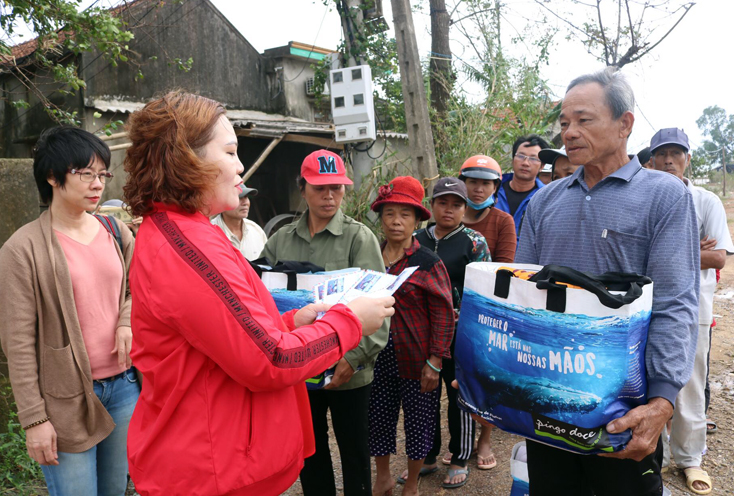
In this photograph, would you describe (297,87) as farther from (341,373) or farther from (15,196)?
(341,373)

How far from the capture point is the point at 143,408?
1.51 meters

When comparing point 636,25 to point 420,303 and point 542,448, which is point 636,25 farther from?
point 542,448

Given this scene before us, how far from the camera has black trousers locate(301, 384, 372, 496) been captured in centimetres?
277

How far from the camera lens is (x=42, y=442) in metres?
2.05

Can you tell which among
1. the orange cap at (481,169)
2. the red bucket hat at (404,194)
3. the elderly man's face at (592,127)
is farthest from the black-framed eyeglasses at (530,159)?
the elderly man's face at (592,127)

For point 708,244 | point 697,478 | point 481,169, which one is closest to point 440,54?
point 481,169

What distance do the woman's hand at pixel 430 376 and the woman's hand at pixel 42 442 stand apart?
1.92 m

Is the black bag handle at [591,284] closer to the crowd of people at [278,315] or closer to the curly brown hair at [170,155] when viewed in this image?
the crowd of people at [278,315]

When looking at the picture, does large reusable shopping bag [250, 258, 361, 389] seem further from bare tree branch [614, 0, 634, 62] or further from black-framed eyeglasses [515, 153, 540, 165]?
bare tree branch [614, 0, 634, 62]

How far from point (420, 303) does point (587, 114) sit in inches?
62.9

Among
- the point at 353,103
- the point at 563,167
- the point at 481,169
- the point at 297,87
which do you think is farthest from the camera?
the point at 297,87

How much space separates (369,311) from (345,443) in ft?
4.85

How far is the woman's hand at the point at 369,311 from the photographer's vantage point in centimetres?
157

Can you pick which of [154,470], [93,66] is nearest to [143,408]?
[154,470]
